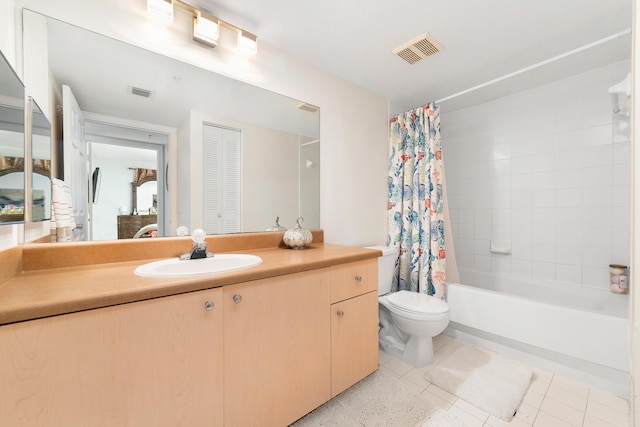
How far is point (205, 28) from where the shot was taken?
4.66 feet

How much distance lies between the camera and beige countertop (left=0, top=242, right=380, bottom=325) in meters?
0.69

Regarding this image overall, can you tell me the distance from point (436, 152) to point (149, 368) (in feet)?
7.67

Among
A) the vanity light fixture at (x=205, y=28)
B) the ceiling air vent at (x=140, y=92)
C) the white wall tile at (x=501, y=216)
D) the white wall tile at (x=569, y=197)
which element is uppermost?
the vanity light fixture at (x=205, y=28)

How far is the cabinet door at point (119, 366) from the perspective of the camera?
2.21ft

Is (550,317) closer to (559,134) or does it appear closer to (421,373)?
(421,373)

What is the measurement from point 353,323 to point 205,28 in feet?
5.90

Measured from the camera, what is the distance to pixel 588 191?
2.18 m

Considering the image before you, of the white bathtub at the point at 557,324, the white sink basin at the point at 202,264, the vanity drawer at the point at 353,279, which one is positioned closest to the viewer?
the white sink basin at the point at 202,264

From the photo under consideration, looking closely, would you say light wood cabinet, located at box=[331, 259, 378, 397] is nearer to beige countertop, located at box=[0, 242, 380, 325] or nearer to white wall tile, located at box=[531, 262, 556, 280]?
beige countertop, located at box=[0, 242, 380, 325]

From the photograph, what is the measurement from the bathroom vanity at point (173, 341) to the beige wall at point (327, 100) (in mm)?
841

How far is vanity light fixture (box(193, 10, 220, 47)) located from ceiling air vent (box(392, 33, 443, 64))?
1.15m

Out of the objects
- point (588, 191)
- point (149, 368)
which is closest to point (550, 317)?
point (588, 191)

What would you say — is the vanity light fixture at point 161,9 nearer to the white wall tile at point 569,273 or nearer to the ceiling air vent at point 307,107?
the ceiling air vent at point 307,107

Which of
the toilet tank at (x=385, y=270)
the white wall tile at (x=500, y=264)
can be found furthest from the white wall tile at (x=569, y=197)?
the toilet tank at (x=385, y=270)
